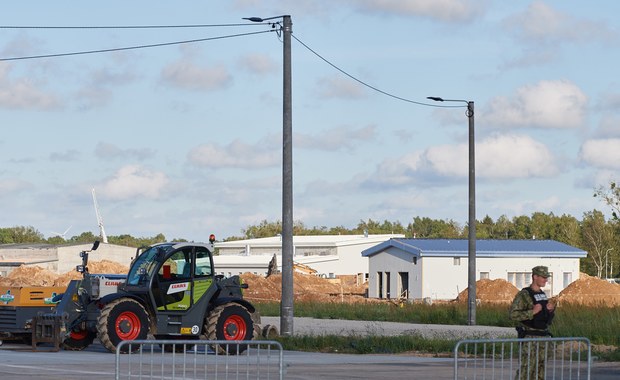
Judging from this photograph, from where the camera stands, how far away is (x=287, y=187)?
3006cm

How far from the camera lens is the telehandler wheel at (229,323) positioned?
26203 millimetres

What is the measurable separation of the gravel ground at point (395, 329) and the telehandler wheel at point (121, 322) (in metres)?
7.35

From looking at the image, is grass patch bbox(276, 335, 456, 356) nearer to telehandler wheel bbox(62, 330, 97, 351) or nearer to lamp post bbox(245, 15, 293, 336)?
lamp post bbox(245, 15, 293, 336)

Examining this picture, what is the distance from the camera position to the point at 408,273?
3009 inches

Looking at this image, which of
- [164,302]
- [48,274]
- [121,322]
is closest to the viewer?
[121,322]

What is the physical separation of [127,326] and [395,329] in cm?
1421

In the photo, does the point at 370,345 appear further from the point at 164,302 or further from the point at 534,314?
the point at 534,314

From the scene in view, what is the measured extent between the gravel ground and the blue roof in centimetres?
2997

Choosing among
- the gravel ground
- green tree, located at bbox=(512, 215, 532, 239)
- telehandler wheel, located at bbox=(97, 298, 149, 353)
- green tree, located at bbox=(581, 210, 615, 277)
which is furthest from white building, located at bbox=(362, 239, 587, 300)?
green tree, located at bbox=(512, 215, 532, 239)

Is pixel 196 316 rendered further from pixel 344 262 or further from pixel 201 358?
pixel 344 262

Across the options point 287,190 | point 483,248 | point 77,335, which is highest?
point 483,248

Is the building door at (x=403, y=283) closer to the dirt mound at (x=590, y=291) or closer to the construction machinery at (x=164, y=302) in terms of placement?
the dirt mound at (x=590, y=291)

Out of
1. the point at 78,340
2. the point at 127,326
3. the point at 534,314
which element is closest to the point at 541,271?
the point at 534,314

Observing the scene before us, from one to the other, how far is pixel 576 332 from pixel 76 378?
14775mm
